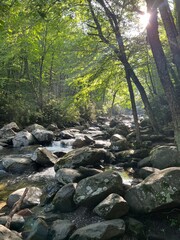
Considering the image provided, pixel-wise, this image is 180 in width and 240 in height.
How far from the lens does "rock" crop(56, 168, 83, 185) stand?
716 cm

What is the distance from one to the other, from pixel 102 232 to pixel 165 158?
4.36 meters

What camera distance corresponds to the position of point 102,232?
4.61m

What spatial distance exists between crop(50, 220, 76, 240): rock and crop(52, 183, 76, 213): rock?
2.56 ft

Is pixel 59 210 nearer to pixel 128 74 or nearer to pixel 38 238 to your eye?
pixel 38 238

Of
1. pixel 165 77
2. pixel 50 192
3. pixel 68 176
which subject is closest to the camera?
pixel 165 77

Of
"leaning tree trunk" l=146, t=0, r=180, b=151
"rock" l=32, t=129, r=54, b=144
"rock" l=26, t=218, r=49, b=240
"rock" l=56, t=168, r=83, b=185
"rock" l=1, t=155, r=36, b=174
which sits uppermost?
"leaning tree trunk" l=146, t=0, r=180, b=151

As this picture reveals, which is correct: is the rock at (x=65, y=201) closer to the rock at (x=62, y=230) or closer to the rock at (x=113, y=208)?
the rock at (x=62, y=230)

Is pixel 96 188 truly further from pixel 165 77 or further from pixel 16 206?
pixel 165 77

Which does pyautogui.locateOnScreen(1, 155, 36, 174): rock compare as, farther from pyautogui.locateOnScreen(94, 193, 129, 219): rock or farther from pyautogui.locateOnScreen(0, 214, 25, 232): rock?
pyautogui.locateOnScreen(94, 193, 129, 219): rock

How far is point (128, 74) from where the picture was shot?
523 inches

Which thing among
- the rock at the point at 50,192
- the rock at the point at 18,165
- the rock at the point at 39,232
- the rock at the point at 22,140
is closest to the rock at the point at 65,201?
the rock at the point at 50,192

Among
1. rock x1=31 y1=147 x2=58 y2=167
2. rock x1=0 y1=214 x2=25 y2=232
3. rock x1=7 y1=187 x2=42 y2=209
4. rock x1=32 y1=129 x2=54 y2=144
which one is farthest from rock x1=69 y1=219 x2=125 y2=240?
rock x1=32 y1=129 x2=54 y2=144

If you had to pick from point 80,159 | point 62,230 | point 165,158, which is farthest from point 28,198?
point 165,158

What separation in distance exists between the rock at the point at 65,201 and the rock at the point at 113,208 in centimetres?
89
